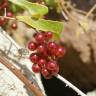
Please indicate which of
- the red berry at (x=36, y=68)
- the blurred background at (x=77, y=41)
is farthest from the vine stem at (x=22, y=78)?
the blurred background at (x=77, y=41)

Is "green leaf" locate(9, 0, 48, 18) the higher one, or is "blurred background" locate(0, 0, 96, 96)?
"green leaf" locate(9, 0, 48, 18)

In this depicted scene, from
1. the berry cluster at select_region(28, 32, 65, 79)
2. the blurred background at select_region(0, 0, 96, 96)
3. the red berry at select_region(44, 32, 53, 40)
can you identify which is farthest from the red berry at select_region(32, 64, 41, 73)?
the blurred background at select_region(0, 0, 96, 96)

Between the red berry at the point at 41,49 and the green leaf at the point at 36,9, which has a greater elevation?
the green leaf at the point at 36,9

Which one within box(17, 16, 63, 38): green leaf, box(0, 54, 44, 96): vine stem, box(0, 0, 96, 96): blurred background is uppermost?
box(17, 16, 63, 38): green leaf

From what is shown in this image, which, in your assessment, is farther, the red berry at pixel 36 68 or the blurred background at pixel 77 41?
the blurred background at pixel 77 41

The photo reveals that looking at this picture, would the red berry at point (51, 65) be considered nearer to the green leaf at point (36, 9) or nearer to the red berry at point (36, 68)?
the red berry at point (36, 68)

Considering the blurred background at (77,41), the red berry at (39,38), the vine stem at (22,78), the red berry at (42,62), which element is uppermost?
the red berry at (39,38)

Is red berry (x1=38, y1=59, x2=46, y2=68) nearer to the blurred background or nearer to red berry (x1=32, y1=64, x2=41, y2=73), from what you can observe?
red berry (x1=32, y1=64, x2=41, y2=73)

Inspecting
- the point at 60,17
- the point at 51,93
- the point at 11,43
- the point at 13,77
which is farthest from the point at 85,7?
the point at 13,77

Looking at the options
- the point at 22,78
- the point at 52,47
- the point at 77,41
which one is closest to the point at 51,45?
the point at 52,47

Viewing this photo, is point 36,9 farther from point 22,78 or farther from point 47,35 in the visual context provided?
point 22,78
